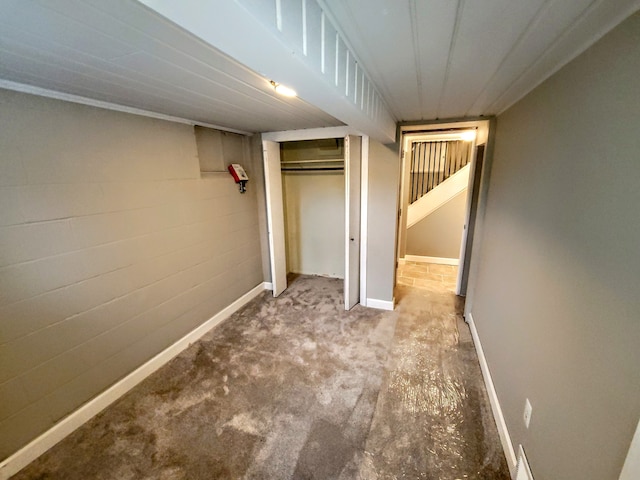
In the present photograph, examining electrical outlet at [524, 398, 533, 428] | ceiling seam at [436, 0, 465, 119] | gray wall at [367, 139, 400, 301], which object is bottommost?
electrical outlet at [524, 398, 533, 428]

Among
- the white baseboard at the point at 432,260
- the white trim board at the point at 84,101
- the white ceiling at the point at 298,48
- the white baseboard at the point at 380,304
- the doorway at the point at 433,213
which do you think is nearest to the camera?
the white ceiling at the point at 298,48

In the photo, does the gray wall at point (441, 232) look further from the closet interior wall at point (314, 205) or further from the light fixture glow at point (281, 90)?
the light fixture glow at point (281, 90)

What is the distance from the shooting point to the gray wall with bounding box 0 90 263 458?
148 cm

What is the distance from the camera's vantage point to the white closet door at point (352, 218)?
2.82 metres

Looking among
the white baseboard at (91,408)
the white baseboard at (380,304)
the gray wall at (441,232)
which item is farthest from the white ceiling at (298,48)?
the gray wall at (441,232)

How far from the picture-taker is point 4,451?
147cm

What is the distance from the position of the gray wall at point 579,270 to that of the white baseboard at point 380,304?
151 centimetres

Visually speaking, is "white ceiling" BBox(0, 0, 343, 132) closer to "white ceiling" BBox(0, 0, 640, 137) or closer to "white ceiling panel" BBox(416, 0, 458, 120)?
"white ceiling" BBox(0, 0, 640, 137)

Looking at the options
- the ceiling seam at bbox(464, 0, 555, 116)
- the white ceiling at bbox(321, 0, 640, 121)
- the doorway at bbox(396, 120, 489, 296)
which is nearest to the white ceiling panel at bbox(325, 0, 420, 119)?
the white ceiling at bbox(321, 0, 640, 121)

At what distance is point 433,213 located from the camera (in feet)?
15.0

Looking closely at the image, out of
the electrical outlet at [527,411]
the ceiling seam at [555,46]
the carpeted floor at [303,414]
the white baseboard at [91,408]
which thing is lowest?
the carpeted floor at [303,414]

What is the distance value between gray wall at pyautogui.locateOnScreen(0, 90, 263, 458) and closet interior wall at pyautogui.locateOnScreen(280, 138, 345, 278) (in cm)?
158

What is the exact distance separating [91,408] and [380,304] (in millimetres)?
2726

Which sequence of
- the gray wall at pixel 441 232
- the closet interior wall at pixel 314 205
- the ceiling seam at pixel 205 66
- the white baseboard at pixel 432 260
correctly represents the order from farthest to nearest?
1. the white baseboard at pixel 432 260
2. the gray wall at pixel 441 232
3. the closet interior wall at pixel 314 205
4. the ceiling seam at pixel 205 66
